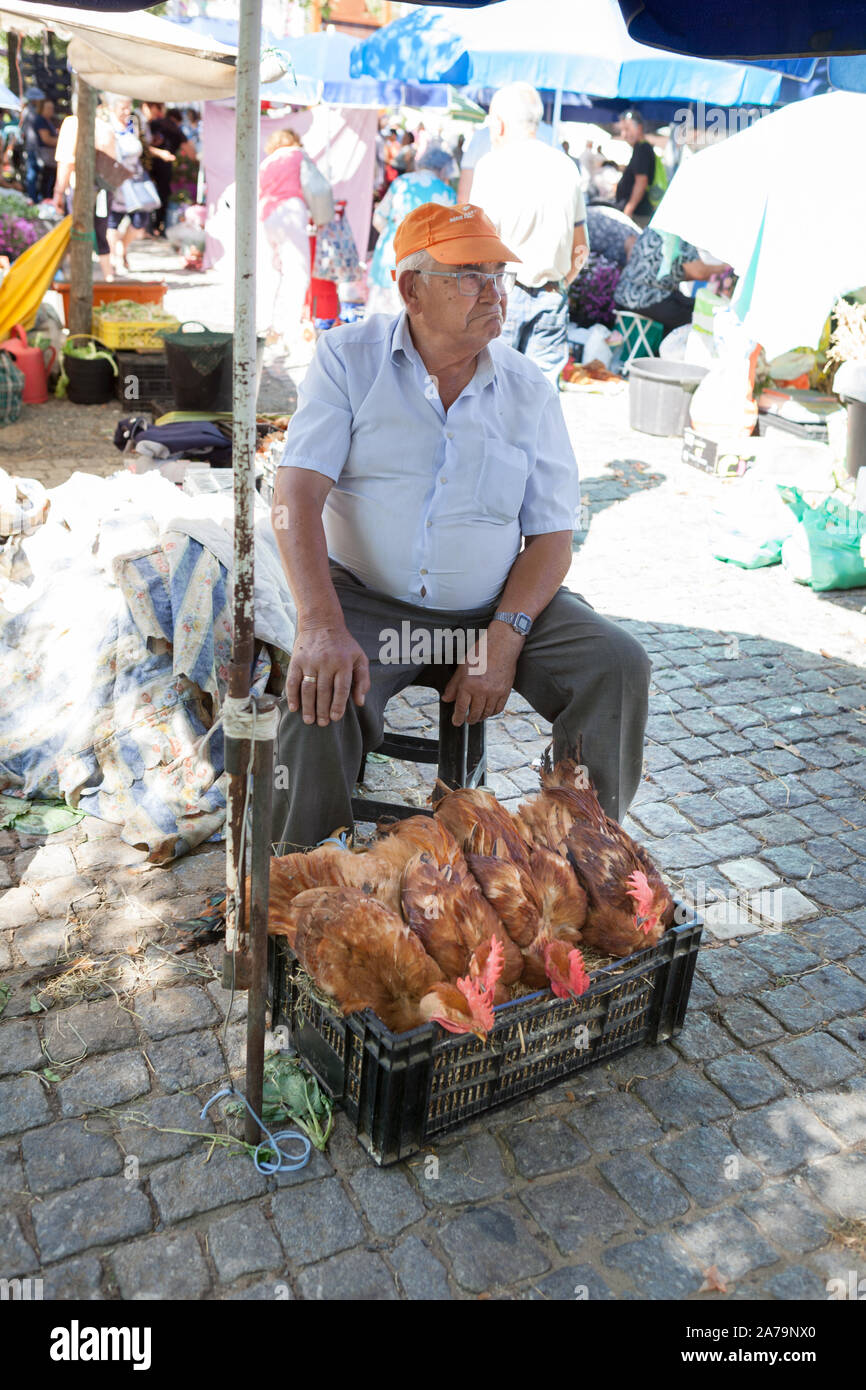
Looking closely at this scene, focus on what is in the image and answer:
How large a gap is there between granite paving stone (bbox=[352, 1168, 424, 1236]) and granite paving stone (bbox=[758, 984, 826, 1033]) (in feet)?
4.18

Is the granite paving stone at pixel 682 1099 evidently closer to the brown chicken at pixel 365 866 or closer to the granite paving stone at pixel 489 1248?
the granite paving stone at pixel 489 1248

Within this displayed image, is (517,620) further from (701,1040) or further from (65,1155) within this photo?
(65,1155)

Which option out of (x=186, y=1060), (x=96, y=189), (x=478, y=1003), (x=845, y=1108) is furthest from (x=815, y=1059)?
(x=96, y=189)

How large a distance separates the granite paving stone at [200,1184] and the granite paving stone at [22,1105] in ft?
1.15

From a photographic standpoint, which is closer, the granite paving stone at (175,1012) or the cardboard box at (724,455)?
the granite paving stone at (175,1012)

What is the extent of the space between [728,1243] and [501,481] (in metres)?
2.12

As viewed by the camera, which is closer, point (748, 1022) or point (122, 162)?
point (748, 1022)

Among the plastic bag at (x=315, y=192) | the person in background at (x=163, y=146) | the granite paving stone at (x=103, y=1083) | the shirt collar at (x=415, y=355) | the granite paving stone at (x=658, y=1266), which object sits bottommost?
the granite paving stone at (x=658, y=1266)

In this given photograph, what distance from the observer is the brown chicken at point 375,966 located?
234cm

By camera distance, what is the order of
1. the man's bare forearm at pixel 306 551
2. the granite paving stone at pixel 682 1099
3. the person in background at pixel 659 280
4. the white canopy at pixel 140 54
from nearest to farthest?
the granite paving stone at pixel 682 1099 < the man's bare forearm at pixel 306 551 < the white canopy at pixel 140 54 < the person in background at pixel 659 280

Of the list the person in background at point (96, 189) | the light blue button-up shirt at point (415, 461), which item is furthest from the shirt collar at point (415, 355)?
the person in background at point (96, 189)

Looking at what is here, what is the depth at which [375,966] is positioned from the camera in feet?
7.74

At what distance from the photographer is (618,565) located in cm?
656
